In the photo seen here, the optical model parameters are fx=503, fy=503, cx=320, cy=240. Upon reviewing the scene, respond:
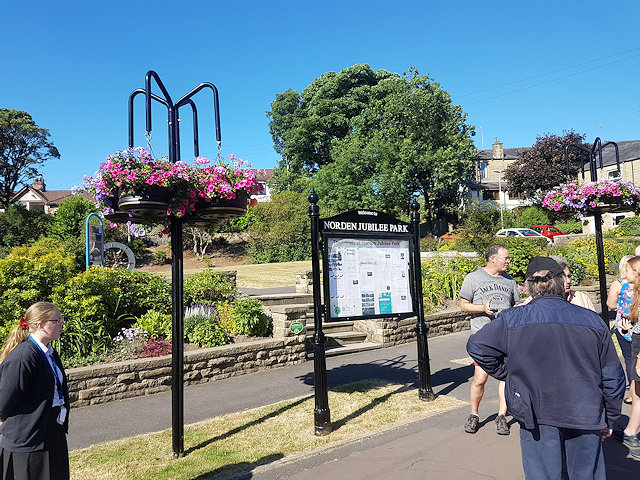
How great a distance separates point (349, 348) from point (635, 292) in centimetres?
592

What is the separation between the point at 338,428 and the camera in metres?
5.70

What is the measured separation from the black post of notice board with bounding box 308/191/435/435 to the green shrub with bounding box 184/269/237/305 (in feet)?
16.0

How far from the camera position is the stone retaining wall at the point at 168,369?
6.86 meters

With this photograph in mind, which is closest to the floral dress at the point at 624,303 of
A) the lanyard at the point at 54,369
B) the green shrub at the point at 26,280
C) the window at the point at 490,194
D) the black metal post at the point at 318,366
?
the black metal post at the point at 318,366

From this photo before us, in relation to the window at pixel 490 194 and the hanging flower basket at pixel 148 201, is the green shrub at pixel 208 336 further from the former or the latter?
the window at pixel 490 194

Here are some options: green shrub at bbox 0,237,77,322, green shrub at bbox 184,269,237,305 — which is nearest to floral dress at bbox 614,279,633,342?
green shrub at bbox 184,269,237,305

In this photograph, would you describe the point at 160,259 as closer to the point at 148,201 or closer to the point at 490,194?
the point at 148,201

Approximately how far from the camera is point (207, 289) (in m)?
10.7

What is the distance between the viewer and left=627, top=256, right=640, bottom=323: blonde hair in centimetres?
482

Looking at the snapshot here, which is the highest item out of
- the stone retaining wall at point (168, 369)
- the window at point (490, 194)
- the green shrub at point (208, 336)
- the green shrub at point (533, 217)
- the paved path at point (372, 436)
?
Result: the window at point (490, 194)

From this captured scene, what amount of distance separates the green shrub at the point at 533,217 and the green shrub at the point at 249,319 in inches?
1404

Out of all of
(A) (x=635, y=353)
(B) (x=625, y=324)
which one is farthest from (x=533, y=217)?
(A) (x=635, y=353)

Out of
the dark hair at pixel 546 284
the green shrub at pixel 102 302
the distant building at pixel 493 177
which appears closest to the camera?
the dark hair at pixel 546 284

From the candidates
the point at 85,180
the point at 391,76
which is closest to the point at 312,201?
the point at 85,180
